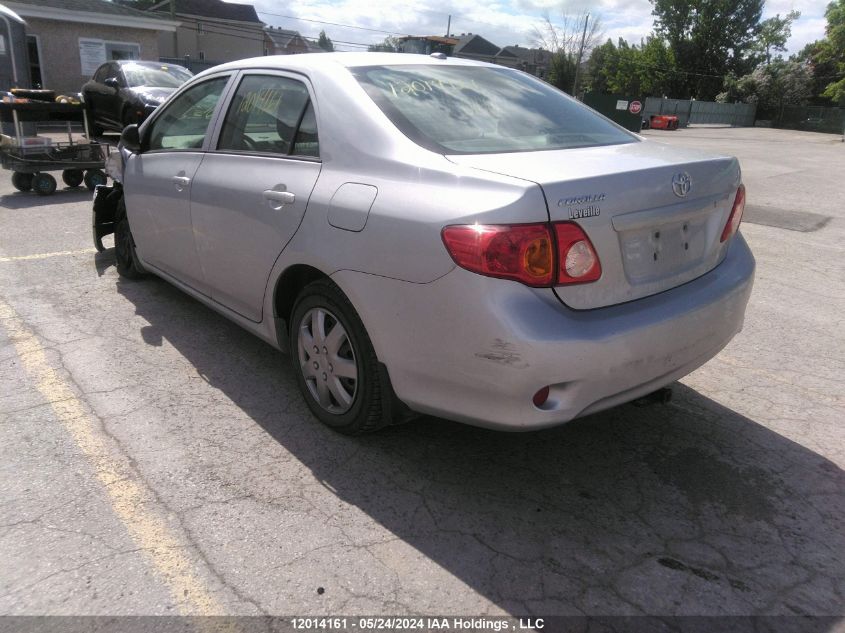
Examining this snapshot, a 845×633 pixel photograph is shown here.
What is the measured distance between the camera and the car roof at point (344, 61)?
333cm

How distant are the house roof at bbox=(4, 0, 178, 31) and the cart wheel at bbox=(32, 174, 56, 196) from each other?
56.1 ft

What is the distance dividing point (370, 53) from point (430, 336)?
1856mm

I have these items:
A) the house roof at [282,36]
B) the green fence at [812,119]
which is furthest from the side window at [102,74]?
the green fence at [812,119]

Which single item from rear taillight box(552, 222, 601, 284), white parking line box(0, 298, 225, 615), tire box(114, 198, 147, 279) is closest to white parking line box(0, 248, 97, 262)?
tire box(114, 198, 147, 279)

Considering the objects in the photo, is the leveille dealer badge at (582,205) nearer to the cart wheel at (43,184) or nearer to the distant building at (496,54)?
the cart wheel at (43,184)

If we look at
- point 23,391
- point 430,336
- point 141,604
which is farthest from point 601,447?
point 23,391

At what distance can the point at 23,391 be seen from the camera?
3.62 m

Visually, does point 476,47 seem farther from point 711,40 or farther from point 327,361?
point 327,361

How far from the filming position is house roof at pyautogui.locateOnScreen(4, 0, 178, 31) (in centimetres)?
2252

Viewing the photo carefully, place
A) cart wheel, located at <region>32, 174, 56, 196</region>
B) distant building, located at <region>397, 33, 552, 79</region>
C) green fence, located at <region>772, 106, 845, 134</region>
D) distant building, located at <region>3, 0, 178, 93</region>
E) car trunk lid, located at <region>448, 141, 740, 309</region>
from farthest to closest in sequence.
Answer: distant building, located at <region>397, 33, 552, 79</region> → green fence, located at <region>772, 106, 845, 134</region> → distant building, located at <region>3, 0, 178, 93</region> → cart wheel, located at <region>32, 174, 56, 196</region> → car trunk lid, located at <region>448, 141, 740, 309</region>

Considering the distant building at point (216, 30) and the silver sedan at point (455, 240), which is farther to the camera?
the distant building at point (216, 30)

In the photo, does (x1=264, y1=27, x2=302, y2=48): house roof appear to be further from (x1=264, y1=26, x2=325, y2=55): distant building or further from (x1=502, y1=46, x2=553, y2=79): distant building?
(x1=502, y1=46, x2=553, y2=79): distant building

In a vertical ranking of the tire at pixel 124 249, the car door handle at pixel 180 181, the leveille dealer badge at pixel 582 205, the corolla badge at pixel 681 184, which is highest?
the corolla badge at pixel 681 184

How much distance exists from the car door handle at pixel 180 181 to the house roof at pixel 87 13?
2354cm
